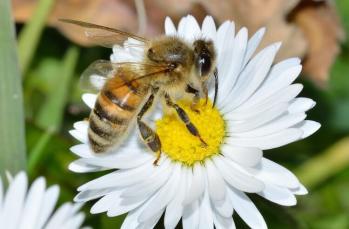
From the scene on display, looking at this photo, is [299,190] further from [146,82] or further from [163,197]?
[146,82]

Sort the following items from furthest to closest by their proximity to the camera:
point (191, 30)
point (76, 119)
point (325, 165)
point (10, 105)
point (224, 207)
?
point (76, 119) → point (325, 165) → point (10, 105) → point (191, 30) → point (224, 207)

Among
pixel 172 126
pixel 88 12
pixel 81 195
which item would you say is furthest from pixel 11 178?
pixel 88 12

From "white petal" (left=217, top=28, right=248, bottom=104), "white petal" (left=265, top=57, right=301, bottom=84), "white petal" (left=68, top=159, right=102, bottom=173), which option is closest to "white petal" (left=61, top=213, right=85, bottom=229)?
"white petal" (left=68, top=159, right=102, bottom=173)

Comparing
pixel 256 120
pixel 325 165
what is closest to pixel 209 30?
pixel 256 120

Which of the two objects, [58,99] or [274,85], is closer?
[274,85]

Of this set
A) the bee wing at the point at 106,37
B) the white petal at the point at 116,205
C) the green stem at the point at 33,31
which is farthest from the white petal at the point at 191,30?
the green stem at the point at 33,31

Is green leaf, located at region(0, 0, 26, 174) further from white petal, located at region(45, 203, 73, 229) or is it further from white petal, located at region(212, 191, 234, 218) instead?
white petal, located at region(212, 191, 234, 218)

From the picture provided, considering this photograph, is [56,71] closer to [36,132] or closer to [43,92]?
[43,92]
